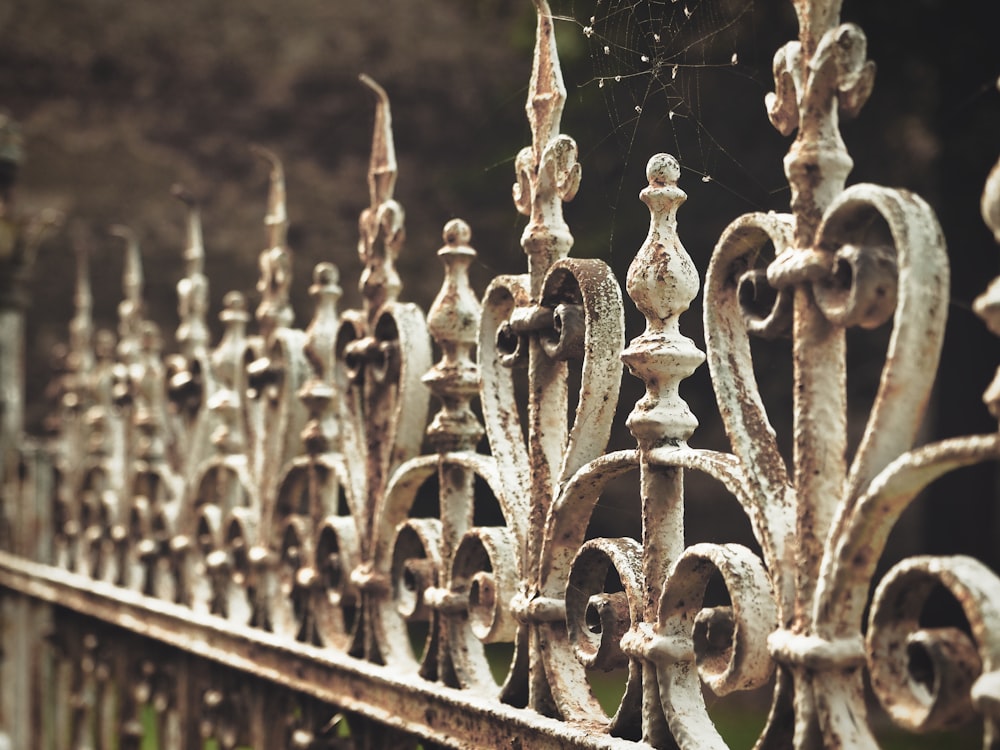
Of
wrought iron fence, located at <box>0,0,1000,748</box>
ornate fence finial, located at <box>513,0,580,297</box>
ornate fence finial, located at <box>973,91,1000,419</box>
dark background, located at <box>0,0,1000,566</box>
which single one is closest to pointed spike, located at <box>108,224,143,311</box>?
wrought iron fence, located at <box>0,0,1000,748</box>

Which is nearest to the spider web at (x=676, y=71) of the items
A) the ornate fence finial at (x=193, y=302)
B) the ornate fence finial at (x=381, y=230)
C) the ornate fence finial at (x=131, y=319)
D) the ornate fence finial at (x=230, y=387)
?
the ornate fence finial at (x=381, y=230)

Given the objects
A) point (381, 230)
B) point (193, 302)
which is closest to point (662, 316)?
point (381, 230)

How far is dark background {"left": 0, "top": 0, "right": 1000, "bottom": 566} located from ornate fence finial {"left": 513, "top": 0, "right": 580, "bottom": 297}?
3619 mm

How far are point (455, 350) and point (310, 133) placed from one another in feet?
20.5

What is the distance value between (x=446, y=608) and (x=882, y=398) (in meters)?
0.68

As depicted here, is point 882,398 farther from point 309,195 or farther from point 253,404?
point 309,195

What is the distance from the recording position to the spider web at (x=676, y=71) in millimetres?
1004

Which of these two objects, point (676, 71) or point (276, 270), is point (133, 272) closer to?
point (276, 270)

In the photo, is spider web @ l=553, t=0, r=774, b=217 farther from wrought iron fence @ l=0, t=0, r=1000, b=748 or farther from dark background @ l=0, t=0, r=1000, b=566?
dark background @ l=0, t=0, r=1000, b=566

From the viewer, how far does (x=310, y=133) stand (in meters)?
7.38

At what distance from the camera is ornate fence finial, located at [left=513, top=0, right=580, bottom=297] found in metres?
1.21

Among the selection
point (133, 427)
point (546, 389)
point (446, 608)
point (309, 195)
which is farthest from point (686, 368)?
point (309, 195)

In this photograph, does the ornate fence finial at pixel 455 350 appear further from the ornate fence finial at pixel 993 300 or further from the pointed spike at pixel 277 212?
the ornate fence finial at pixel 993 300

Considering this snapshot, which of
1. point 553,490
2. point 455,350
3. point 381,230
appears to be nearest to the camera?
point 553,490
